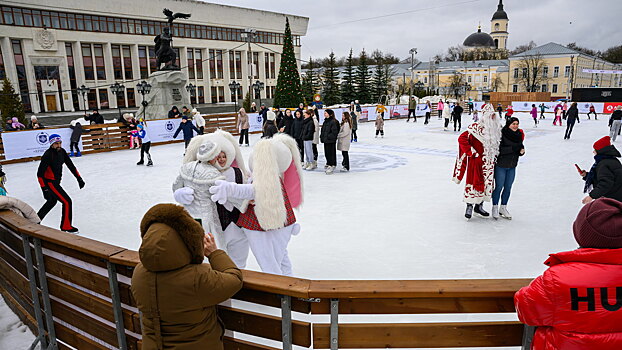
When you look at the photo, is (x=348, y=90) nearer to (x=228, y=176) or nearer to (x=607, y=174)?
(x=607, y=174)

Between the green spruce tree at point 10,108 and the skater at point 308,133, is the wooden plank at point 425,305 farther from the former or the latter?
the green spruce tree at point 10,108

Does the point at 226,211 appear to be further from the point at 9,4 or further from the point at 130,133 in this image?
the point at 9,4

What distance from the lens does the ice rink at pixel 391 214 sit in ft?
15.3

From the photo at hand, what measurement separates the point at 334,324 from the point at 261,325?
0.35 metres

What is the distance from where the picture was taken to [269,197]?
10.5 ft

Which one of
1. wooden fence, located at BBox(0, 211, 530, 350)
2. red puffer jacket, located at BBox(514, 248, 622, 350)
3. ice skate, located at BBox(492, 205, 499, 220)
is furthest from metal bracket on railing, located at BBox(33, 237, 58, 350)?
ice skate, located at BBox(492, 205, 499, 220)

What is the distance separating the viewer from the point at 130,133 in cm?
1493

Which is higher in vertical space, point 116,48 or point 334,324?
point 116,48

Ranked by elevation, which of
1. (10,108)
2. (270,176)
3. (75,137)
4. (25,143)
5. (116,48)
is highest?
(116,48)

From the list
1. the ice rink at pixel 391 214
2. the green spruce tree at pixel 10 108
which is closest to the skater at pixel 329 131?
the ice rink at pixel 391 214

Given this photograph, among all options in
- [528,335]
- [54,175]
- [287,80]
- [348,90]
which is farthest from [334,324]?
[348,90]

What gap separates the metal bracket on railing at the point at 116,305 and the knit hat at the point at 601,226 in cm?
221

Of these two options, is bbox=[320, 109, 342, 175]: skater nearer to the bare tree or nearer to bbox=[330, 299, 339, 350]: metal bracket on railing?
bbox=[330, 299, 339, 350]: metal bracket on railing

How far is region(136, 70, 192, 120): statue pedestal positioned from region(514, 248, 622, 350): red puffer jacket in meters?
22.0
